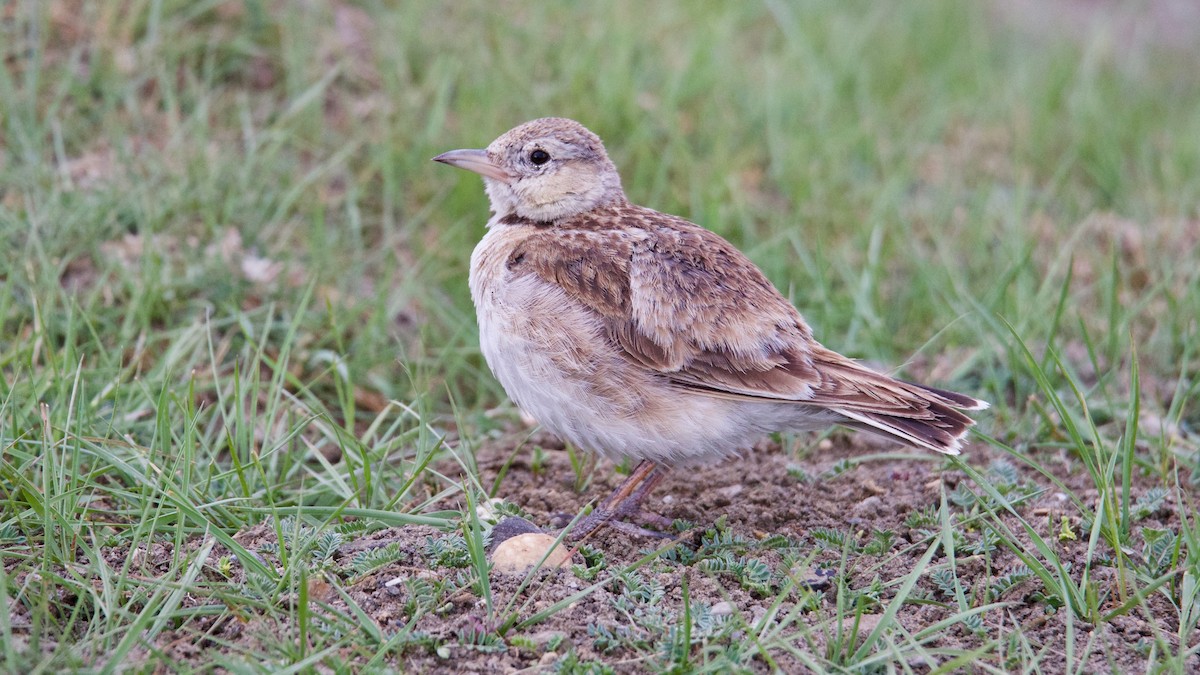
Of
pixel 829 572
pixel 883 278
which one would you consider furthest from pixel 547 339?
pixel 883 278

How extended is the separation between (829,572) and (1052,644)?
666mm

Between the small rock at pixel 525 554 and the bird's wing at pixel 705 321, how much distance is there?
27.8 inches

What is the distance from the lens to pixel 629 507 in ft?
13.9

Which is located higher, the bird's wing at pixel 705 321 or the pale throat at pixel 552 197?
the pale throat at pixel 552 197

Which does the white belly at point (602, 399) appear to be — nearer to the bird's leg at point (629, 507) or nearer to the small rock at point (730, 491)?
the bird's leg at point (629, 507)

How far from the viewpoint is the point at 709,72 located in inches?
297

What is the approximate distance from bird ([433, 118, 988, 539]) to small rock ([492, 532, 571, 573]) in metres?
0.31

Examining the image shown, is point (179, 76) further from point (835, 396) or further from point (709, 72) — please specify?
point (835, 396)

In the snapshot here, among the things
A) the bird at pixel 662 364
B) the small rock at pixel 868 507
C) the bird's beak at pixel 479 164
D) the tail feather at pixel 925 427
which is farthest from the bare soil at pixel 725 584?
the bird's beak at pixel 479 164

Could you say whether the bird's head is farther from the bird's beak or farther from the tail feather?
the tail feather

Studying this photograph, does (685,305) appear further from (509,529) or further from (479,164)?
(479,164)

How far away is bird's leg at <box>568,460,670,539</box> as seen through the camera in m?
4.00

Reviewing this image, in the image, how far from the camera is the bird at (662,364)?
3.87 metres

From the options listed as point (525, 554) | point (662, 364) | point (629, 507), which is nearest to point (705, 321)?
point (662, 364)
